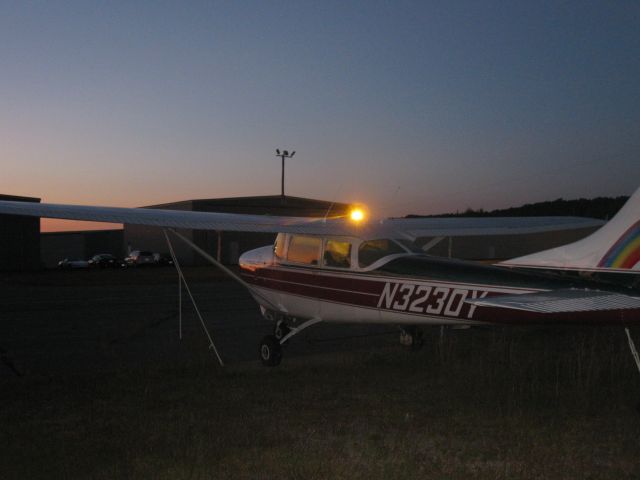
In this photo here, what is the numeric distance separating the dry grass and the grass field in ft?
0.05

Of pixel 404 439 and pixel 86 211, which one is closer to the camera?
pixel 404 439

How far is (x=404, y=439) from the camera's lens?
218 inches

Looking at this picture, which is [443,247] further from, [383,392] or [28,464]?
[28,464]

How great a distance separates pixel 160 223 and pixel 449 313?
12.1ft

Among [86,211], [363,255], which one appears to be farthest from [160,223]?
[363,255]

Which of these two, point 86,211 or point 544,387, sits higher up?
point 86,211

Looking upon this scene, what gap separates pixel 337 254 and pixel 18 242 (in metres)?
37.4

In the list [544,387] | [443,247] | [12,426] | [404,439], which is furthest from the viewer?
[443,247]

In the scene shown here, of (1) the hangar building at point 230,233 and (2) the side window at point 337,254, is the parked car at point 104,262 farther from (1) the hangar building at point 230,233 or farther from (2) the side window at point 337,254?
(2) the side window at point 337,254

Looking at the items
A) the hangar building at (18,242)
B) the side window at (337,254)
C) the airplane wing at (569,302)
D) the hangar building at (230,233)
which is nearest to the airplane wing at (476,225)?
the side window at (337,254)

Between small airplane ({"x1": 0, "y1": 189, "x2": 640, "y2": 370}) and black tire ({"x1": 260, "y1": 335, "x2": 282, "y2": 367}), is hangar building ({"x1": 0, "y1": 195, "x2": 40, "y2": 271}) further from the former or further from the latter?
black tire ({"x1": 260, "y1": 335, "x2": 282, "y2": 367})

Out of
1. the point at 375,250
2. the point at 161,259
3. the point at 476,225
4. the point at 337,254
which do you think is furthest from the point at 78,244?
the point at 375,250

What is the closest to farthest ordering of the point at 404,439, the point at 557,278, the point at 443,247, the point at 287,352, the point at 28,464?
the point at 28,464 → the point at 404,439 → the point at 557,278 → the point at 287,352 → the point at 443,247

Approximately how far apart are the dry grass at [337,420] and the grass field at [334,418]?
0.05 ft
